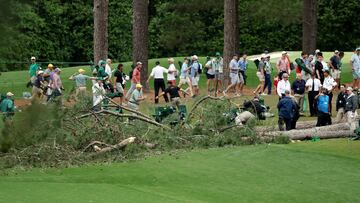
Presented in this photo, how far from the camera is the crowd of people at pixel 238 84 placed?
910 inches

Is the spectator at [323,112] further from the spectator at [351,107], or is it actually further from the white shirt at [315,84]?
the white shirt at [315,84]

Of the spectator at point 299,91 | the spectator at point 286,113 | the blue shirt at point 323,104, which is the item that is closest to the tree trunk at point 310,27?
the spectator at point 299,91

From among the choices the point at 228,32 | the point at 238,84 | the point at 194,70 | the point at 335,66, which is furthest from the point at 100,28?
the point at 335,66

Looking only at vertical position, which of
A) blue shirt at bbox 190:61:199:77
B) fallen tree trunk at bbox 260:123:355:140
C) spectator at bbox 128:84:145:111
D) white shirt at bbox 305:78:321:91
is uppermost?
blue shirt at bbox 190:61:199:77

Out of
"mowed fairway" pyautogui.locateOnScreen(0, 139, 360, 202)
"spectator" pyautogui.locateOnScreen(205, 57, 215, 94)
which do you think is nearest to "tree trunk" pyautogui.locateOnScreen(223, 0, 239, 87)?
"spectator" pyautogui.locateOnScreen(205, 57, 215, 94)

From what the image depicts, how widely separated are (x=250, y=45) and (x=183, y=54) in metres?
4.89

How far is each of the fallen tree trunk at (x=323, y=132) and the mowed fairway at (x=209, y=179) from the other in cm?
238

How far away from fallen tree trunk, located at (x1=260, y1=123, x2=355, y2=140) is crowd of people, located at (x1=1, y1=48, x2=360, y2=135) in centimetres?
75

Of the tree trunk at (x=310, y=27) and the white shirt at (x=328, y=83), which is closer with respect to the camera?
the white shirt at (x=328, y=83)

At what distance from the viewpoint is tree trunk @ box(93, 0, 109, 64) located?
98.1 ft

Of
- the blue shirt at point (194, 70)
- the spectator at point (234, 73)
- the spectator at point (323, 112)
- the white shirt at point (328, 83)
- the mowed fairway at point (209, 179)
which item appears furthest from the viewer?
the blue shirt at point (194, 70)

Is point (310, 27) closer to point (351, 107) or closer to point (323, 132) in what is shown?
point (351, 107)

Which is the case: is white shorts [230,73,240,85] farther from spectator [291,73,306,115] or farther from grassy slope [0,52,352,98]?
spectator [291,73,306,115]

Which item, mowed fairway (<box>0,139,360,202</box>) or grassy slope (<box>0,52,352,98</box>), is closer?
mowed fairway (<box>0,139,360,202</box>)
